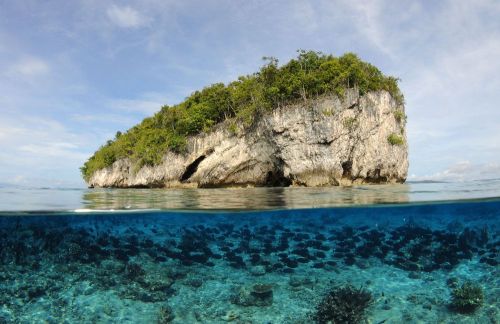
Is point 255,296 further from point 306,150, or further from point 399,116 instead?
point 399,116

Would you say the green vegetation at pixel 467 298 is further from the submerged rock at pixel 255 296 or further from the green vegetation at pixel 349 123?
the green vegetation at pixel 349 123

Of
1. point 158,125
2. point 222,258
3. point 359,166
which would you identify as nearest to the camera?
point 222,258

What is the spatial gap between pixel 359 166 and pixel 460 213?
1670 centimetres

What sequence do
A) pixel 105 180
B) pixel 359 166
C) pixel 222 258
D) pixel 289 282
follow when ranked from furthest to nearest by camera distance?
pixel 105 180 → pixel 359 166 → pixel 222 258 → pixel 289 282

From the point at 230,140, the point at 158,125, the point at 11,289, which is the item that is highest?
the point at 158,125

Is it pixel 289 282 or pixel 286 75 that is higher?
pixel 286 75

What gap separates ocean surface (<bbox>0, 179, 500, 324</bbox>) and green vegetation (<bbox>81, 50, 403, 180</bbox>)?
680 inches

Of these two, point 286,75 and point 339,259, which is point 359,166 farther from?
point 339,259

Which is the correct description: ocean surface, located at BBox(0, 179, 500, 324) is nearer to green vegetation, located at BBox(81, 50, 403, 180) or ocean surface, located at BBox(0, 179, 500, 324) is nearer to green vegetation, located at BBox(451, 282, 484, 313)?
green vegetation, located at BBox(451, 282, 484, 313)

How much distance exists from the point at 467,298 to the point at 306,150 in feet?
69.0

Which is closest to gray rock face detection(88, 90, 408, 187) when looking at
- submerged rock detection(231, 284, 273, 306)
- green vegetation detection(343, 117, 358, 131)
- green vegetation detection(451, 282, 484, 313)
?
green vegetation detection(343, 117, 358, 131)

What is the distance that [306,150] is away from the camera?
3077cm

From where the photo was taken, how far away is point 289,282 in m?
11.1

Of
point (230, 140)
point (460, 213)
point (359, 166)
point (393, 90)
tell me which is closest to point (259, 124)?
point (230, 140)
